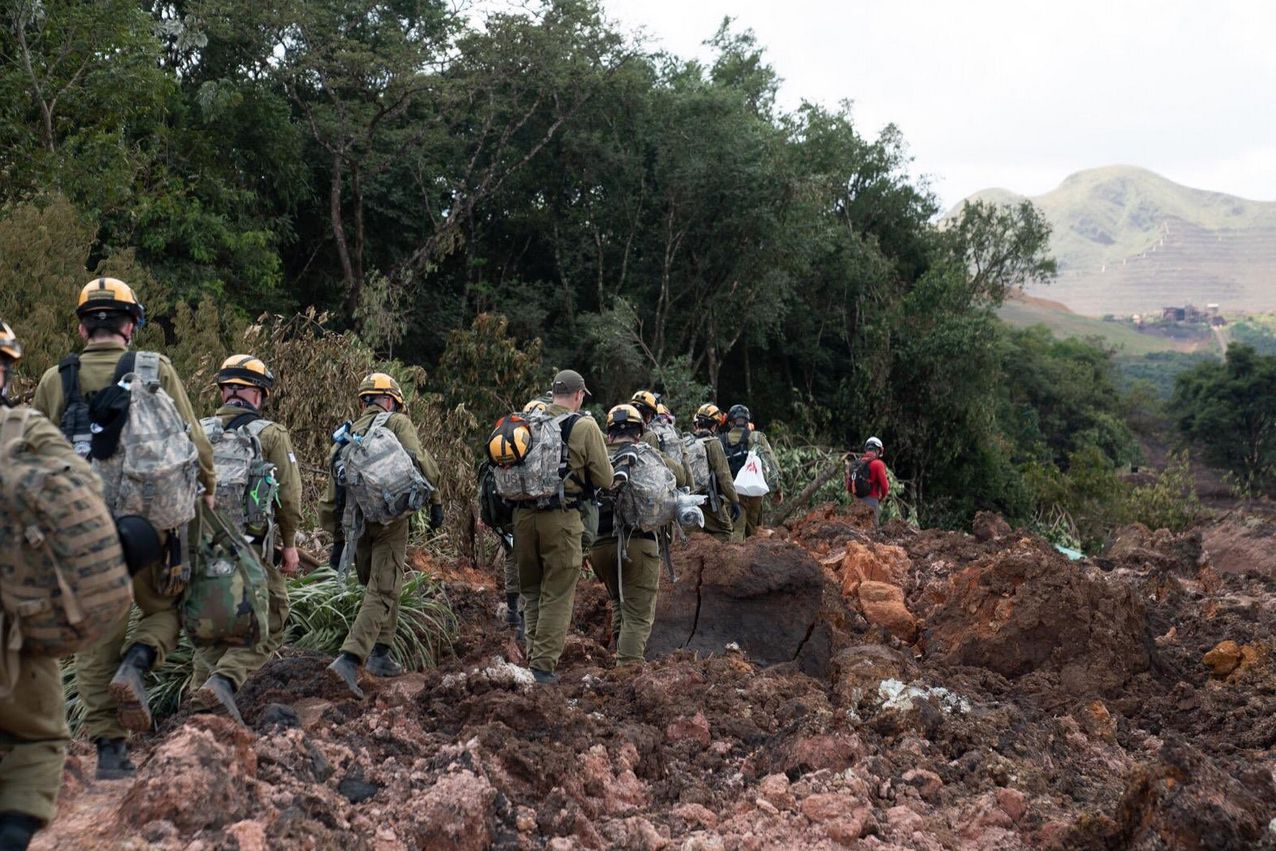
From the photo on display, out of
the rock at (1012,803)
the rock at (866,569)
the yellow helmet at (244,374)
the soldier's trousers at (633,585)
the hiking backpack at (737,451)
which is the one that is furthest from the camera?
the hiking backpack at (737,451)

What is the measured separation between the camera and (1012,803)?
15.9ft

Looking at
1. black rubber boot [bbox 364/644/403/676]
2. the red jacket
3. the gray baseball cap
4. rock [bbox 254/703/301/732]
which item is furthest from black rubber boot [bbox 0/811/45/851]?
the red jacket

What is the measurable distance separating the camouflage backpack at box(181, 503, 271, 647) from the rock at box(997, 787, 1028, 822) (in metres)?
3.12

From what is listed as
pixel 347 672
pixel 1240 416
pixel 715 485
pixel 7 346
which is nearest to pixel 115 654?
pixel 347 672

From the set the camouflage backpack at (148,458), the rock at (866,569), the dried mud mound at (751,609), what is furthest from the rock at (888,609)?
the camouflage backpack at (148,458)

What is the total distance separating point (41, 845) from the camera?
11.6 feet

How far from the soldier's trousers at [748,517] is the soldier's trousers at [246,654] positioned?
6.84 m

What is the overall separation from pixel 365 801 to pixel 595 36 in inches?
825

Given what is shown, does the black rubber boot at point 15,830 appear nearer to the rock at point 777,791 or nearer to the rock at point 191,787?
the rock at point 191,787

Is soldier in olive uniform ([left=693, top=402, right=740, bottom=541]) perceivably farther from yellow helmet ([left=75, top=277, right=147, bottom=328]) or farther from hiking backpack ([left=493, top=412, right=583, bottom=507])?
yellow helmet ([left=75, top=277, right=147, bottom=328])

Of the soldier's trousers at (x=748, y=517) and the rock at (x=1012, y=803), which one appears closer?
the rock at (x=1012, y=803)

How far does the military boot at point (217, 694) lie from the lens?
16.1ft

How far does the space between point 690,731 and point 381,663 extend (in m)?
2.15

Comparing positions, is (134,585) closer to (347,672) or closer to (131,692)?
(131,692)
